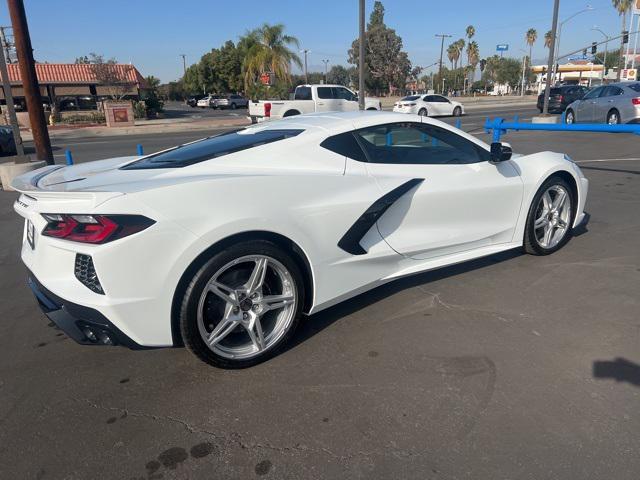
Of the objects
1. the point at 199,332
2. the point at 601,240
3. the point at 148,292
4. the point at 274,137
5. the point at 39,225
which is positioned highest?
the point at 274,137

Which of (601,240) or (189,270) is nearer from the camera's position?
(189,270)

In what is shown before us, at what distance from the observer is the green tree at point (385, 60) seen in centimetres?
6669

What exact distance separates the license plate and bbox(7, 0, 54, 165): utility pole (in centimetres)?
737

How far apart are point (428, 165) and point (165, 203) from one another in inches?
81.8

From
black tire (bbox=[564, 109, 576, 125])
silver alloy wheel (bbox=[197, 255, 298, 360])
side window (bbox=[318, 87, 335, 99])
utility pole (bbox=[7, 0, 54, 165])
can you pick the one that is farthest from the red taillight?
side window (bbox=[318, 87, 335, 99])

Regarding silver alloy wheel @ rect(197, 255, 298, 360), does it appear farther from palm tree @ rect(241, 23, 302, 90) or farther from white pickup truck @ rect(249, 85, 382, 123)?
palm tree @ rect(241, 23, 302, 90)

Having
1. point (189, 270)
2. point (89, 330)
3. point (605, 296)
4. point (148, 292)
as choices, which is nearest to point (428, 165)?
point (605, 296)

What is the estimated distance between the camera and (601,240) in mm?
5297

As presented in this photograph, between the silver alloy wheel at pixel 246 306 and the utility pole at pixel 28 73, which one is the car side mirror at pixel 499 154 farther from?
the utility pole at pixel 28 73

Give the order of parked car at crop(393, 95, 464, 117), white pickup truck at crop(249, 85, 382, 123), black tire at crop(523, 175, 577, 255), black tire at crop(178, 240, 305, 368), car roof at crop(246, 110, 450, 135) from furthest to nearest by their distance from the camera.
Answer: parked car at crop(393, 95, 464, 117), white pickup truck at crop(249, 85, 382, 123), black tire at crop(523, 175, 577, 255), car roof at crop(246, 110, 450, 135), black tire at crop(178, 240, 305, 368)

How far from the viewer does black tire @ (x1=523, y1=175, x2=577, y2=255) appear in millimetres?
4520

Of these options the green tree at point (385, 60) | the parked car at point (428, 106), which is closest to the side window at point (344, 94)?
the parked car at point (428, 106)

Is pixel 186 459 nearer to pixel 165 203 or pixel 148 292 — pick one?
pixel 148 292

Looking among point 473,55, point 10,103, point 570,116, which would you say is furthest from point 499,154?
point 473,55
